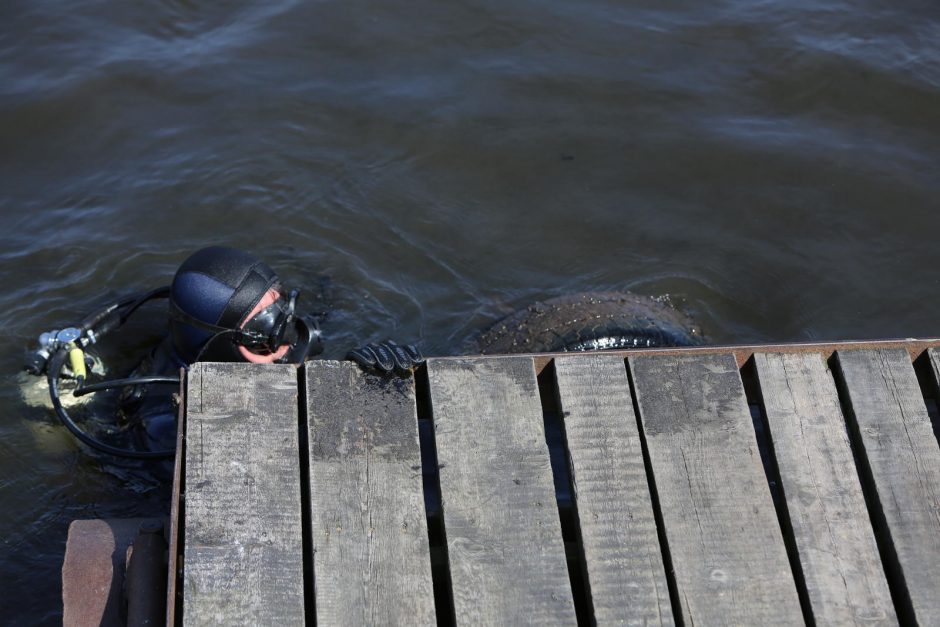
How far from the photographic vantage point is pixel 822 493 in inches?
120

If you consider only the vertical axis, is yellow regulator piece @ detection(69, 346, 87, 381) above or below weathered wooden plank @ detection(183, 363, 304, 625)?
below

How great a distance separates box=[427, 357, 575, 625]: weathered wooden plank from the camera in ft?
9.18

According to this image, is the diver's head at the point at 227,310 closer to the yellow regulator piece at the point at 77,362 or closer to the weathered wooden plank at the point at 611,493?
→ the yellow regulator piece at the point at 77,362

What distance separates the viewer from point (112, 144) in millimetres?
7441

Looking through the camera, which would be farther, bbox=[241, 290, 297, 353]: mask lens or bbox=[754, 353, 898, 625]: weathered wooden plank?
bbox=[241, 290, 297, 353]: mask lens

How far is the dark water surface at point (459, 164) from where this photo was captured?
6.39m

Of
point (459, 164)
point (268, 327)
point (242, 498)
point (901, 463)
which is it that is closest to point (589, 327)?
point (268, 327)

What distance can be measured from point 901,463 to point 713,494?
0.63 metres

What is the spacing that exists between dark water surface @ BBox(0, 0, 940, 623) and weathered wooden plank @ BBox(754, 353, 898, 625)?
3017 millimetres

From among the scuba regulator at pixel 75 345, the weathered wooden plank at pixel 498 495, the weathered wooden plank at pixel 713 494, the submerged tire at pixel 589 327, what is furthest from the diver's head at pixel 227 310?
the weathered wooden plank at pixel 713 494

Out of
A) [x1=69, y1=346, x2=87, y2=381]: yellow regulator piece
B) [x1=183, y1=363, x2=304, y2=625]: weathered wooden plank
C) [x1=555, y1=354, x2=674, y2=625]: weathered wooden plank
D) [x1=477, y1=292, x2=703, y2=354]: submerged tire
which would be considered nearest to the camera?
[x1=183, y1=363, x2=304, y2=625]: weathered wooden plank

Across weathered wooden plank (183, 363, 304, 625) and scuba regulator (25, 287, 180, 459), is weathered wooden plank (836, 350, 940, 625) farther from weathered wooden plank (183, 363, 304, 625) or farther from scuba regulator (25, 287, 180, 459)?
scuba regulator (25, 287, 180, 459)

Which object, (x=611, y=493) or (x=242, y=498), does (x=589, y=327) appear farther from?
(x=242, y=498)

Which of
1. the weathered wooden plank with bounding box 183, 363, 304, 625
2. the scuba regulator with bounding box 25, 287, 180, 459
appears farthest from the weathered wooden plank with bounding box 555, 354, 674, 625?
the scuba regulator with bounding box 25, 287, 180, 459
